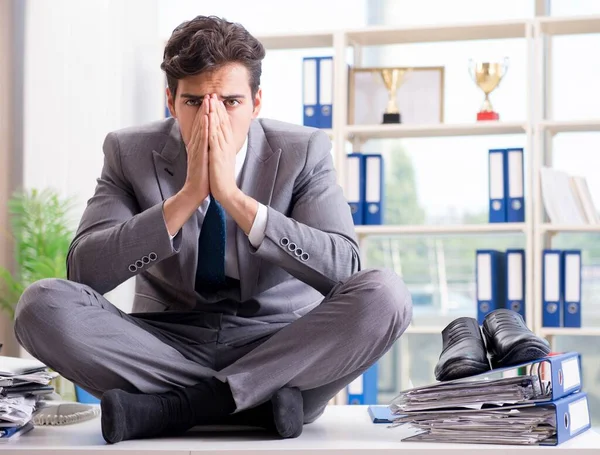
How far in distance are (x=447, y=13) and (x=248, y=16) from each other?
3.01 ft

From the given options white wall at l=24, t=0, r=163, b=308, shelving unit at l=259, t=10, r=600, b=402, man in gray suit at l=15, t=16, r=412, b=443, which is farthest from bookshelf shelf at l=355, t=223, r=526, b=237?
man in gray suit at l=15, t=16, r=412, b=443

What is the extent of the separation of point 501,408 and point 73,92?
116 inches

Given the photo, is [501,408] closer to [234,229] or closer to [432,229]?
[234,229]

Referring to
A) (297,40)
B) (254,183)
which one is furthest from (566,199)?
(254,183)

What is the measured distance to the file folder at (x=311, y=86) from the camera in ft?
11.6

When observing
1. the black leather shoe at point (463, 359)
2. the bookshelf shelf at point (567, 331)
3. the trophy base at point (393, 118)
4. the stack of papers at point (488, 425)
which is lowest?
the bookshelf shelf at point (567, 331)

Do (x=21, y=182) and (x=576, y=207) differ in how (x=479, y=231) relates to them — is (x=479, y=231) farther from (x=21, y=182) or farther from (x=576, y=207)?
(x=21, y=182)

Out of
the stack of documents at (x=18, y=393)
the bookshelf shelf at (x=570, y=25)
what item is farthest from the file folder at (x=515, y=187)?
the stack of documents at (x=18, y=393)

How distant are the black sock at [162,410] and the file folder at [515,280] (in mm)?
1909

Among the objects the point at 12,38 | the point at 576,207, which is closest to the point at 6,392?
the point at 576,207

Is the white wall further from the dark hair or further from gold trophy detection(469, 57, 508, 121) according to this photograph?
the dark hair

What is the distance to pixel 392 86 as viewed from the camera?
3570 mm

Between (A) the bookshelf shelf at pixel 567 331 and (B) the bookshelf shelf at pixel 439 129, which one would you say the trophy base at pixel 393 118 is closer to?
(B) the bookshelf shelf at pixel 439 129

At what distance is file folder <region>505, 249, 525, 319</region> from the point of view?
3383mm
